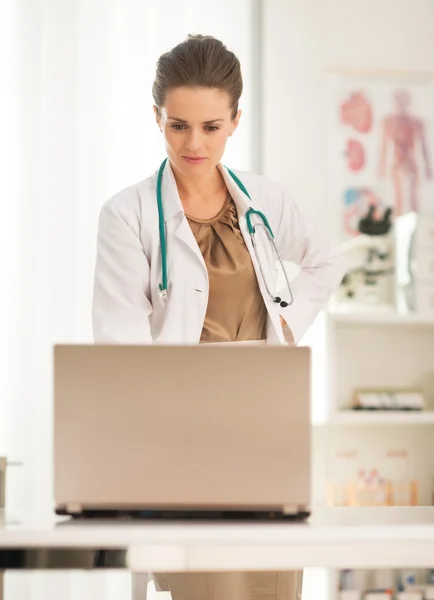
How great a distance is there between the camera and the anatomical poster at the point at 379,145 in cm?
328

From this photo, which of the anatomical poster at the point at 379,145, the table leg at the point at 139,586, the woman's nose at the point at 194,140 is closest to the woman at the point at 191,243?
the woman's nose at the point at 194,140

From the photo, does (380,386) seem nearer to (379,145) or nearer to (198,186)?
(379,145)

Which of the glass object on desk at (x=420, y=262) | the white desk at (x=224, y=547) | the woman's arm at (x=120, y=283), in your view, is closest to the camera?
the white desk at (x=224, y=547)

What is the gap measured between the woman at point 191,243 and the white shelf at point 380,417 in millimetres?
1241

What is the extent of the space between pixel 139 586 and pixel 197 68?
35.3 inches

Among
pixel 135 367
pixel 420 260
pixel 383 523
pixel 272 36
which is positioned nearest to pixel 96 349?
pixel 135 367

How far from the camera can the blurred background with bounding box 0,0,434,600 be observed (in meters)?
2.91

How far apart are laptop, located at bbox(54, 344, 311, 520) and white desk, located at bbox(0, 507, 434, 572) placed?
0.07 m

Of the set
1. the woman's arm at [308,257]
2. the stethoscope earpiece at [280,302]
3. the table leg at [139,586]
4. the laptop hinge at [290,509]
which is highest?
the woman's arm at [308,257]

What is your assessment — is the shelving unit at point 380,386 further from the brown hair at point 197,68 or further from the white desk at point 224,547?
the white desk at point 224,547

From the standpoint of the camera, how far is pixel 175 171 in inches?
68.6

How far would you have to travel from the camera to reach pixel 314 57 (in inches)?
129

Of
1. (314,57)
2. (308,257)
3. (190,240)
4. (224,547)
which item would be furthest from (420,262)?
(224,547)

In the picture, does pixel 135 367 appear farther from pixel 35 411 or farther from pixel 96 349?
pixel 35 411
